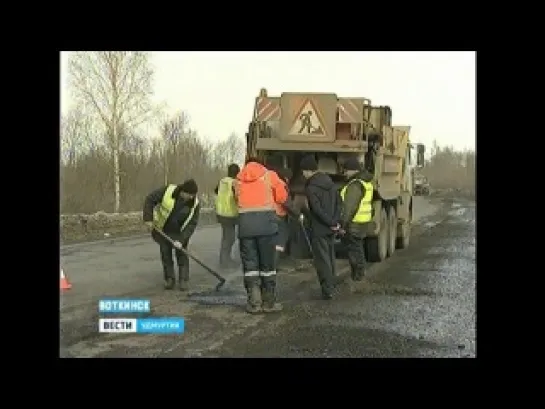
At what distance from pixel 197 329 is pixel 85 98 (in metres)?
2.05

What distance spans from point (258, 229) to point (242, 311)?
0.77 metres

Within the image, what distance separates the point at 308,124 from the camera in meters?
9.93

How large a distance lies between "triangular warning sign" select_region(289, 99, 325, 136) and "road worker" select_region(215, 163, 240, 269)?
1262 mm

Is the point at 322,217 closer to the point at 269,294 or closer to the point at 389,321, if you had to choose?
the point at 269,294

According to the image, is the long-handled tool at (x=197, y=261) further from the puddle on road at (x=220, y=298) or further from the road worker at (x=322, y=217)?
the road worker at (x=322, y=217)

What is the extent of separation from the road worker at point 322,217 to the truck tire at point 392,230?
12.3ft

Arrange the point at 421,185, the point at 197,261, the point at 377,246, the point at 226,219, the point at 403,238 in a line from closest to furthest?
the point at 197,261, the point at 226,219, the point at 377,246, the point at 403,238, the point at 421,185

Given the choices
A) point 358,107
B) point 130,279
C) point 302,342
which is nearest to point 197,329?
point 302,342

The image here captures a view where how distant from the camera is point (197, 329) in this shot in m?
6.03

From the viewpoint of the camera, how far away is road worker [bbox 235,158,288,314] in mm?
6934

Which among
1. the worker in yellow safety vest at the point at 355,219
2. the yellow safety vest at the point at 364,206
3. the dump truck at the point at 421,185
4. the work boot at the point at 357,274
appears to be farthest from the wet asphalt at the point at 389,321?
the dump truck at the point at 421,185
